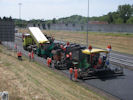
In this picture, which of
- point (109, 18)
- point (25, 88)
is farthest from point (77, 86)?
point (109, 18)

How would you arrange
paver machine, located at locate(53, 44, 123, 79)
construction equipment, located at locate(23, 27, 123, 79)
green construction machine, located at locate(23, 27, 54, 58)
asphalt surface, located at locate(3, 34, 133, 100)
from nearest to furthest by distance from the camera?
asphalt surface, located at locate(3, 34, 133, 100) < paver machine, located at locate(53, 44, 123, 79) < construction equipment, located at locate(23, 27, 123, 79) < green construction machine, located at locate(23, 27, 54, 58)

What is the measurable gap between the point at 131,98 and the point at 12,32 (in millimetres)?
21084

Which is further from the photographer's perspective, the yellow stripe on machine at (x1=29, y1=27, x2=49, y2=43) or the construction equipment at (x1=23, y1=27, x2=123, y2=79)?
the yellow stripe on machine at (x1=29, y1=27, x2=49, y2=43)

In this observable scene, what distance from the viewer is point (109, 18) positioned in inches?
4323

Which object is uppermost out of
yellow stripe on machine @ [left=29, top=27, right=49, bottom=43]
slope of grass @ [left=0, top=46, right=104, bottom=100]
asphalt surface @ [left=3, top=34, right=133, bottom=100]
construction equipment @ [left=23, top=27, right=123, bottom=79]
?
yellow stripe on machine @ [left=29, top=27, right=49, bottom=43]

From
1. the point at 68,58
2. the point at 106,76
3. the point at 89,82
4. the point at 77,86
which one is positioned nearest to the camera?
the point at 77,86

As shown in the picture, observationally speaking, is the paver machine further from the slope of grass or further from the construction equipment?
the slope of grass

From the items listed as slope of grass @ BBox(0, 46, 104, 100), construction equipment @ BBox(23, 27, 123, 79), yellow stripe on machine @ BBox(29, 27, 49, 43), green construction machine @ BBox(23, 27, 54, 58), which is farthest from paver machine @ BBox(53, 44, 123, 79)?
yellow stripe on machine @ BBox(29, 27, 49, 43)

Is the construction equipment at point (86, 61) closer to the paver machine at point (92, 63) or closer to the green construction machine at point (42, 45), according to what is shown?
the paver machine at point (92, 63)

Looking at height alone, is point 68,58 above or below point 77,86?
above

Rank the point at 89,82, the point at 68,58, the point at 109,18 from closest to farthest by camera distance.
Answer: the point at 89,82 < the point at 68,58 < the point at 109,18

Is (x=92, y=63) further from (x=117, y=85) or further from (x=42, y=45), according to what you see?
A: (x=42, y=45)

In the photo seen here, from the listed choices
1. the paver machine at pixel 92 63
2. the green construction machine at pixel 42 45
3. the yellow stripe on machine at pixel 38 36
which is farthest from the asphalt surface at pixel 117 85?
the yellow stripe on machine at pixel 38 36

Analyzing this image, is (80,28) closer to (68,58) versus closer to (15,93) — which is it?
(68,58)
